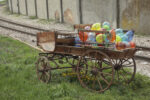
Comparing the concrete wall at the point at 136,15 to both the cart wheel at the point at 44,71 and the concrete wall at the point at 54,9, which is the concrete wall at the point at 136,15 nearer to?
the concrete wall at the point at 54,9

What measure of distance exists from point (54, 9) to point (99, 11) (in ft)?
24.7

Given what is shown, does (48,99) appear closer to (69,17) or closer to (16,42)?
(16,42)

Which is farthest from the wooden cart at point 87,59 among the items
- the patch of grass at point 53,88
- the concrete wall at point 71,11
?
the concrete wall at point 71,11

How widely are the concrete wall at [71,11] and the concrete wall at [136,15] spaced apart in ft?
18.2

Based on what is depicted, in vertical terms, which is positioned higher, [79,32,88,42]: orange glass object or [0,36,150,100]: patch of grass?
[79,32,88,42]: orange glass object

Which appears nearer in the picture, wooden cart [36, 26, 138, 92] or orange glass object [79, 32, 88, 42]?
wooden cart [36, 26, 138, 92]

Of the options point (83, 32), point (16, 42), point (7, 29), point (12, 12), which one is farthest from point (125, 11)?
point (12, 12)

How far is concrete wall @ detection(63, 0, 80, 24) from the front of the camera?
2130 cm

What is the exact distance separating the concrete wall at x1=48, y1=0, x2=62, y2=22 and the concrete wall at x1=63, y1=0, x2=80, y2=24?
3.51 feet

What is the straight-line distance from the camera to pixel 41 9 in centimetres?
2752

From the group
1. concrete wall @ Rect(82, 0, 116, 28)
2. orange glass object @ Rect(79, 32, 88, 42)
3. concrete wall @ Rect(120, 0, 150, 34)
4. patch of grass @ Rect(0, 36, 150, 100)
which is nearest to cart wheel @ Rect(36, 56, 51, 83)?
patch of grass @ Rect(0, 36, 150, 100)

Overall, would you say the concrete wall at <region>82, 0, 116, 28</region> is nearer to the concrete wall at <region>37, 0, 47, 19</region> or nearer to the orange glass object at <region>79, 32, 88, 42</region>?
the concrete wall at <region>37, 0, 47, 19</region>

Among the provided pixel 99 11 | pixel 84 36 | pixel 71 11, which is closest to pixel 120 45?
pixel 84 36

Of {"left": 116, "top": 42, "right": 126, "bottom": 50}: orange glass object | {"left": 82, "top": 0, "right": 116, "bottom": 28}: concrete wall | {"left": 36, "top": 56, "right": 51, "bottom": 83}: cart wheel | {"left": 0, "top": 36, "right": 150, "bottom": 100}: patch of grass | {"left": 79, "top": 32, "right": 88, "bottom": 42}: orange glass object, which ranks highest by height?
{"left": 82, "top": 0, "right": 116, "bottom": 28}: concrete wall
